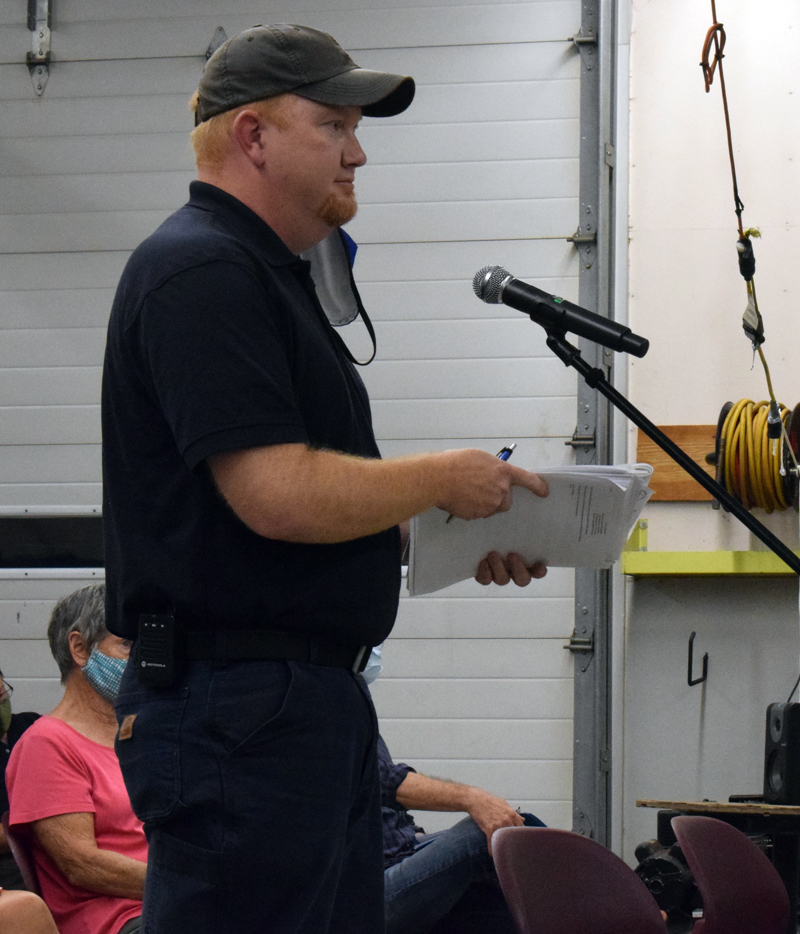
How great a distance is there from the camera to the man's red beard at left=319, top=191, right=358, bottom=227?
145 cm

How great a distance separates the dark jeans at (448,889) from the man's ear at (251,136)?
4.81 feet

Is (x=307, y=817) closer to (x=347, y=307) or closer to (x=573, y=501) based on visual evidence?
(x=573, y=501)

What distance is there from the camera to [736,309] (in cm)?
437

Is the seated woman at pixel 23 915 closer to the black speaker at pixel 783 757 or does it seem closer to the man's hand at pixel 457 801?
the man's hand at pixel 457 801

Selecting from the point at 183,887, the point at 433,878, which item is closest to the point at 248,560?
the point at 183,887

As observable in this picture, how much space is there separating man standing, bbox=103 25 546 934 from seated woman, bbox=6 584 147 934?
107 centimetres

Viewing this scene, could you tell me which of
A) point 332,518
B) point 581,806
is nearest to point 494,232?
point 581,806

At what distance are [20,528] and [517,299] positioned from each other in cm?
318

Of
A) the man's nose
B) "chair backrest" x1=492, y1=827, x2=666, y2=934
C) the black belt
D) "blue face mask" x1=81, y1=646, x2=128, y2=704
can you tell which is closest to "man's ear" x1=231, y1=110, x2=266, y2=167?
the man's nose

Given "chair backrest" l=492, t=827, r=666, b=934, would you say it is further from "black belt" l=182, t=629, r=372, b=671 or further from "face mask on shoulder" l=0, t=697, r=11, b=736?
"face mask on shoulder" l=0, t=697, r=11, b=736

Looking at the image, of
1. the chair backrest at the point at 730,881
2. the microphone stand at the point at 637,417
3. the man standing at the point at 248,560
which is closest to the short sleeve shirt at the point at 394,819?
the chair backrest at the point at 730,881

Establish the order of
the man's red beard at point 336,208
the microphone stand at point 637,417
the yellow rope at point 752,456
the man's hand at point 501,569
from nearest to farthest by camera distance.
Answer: the man's red beard at point 336,208 < the man's hand at point 501,569 < the microphone stand at point 637,417 < the yellow rope at point 752,456

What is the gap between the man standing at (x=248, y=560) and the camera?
1214mm

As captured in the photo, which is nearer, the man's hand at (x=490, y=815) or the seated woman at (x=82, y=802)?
the seated woman at (x=82, y=802)
